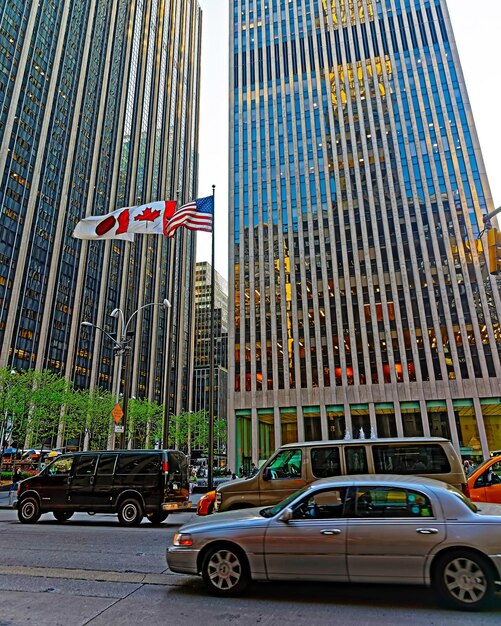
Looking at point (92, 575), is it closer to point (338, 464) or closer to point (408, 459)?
point (338, 464)

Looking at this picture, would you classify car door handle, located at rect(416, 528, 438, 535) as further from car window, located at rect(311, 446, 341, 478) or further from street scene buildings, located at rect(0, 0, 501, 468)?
street scene buildings, located at rect(0, 0, 501, 468)

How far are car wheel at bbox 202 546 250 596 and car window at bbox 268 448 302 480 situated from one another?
4037mm

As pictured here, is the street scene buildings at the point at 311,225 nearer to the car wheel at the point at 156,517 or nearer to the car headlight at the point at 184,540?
the car wheel at the point at 156,517

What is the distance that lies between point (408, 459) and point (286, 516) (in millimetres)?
4689

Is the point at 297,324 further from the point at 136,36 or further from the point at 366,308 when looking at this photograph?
the point at 136,36

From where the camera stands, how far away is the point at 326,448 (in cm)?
953

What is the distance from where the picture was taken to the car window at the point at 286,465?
30.9 feet

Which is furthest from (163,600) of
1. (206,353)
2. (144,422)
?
(206,353)

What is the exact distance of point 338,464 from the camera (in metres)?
9.28

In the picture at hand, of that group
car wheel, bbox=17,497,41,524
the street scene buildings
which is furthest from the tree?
car wheel, bbox=17,497,41,524

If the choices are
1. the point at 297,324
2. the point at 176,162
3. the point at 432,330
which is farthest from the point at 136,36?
the point at 432,330

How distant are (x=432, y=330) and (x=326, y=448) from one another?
4506 centimetres

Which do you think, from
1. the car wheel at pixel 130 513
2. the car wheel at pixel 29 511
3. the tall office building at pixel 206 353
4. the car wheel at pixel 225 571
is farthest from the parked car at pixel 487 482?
the tall office building at pixel 206 353

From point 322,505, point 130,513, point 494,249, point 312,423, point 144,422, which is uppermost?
point 144,422
